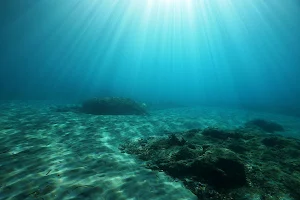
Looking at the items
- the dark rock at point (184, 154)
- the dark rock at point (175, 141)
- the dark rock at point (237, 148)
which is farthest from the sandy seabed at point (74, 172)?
Answer: the dark rock at point (237, 148)

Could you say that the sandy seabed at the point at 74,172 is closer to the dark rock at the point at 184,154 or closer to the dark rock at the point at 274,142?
the dark rock at the point at 184,154

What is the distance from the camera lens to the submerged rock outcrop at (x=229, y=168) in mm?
5016

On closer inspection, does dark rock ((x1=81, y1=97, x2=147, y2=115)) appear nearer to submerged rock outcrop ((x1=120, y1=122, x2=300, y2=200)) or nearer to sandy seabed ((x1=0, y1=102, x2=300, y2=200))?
sandy seabed ((x1=0, y1=102, x2=300, y2=200))

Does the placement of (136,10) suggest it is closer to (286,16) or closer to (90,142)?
(286,16)

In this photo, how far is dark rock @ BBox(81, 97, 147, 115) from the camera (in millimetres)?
21938

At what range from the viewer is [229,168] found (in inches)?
223

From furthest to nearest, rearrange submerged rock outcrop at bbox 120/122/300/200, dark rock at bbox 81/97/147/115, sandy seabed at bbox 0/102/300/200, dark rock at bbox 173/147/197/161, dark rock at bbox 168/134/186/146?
dark rock at bbox 81/97/147/115
dark rock at bbox 168/134/186/146
dark rock at bbox 173/147/197/161
submerged rock outcrop at bbox 120/122/300/200
sandy seabed at bbox 0/102/300/200

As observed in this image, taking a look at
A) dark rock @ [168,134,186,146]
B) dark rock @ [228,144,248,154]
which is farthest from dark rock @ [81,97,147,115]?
dark rock @ [228,144,248,154]

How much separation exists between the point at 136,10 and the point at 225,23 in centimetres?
2207

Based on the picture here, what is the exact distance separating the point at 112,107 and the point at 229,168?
17669 mm

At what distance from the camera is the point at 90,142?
9.61m

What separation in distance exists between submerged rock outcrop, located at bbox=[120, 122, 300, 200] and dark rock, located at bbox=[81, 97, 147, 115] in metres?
13.1

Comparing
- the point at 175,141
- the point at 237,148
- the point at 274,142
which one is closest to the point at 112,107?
the point at 175,141

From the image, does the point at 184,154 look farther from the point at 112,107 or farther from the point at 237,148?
the point at 112,107
